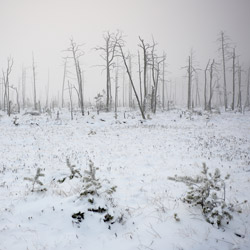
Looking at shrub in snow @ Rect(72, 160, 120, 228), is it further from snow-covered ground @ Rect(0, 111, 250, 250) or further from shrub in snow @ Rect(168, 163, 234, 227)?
shrub in snow @ Rect(168, 163, 234, 227)

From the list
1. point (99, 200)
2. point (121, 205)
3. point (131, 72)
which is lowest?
point (121, 205)

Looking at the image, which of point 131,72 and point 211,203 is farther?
point 131,72

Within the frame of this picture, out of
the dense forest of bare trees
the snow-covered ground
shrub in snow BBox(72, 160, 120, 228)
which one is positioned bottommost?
the snow-covered ground

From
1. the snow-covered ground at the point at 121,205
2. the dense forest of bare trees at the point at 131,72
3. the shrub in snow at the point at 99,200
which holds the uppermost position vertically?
the dense forest of bare trees at the point at 131,72

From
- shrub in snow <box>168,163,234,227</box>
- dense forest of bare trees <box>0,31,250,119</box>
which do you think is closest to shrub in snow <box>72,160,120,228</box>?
shrub in snow <box>168,163,234,227</box>

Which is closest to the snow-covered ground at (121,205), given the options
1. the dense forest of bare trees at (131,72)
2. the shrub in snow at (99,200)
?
the shrub in snow at (99,200)

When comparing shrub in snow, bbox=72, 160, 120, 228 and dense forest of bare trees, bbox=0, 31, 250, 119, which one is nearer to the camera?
shrub in snow, bbox=72, 160, 120, 228

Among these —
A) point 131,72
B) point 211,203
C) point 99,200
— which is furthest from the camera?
point 131,72

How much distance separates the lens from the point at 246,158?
25.8 ft

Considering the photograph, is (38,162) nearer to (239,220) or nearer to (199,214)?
(199,214)

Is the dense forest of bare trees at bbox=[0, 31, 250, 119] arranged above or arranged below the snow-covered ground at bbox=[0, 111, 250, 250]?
above

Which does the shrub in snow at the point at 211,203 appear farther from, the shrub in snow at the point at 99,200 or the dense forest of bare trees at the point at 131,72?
the dense forest of bare trees at the point at 131,72

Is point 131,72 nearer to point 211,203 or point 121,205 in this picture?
point 121,205

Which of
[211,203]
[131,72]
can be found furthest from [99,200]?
[131,72]
